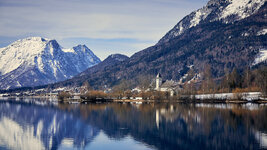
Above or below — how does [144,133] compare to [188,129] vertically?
below

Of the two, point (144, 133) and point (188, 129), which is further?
point (188, 129)

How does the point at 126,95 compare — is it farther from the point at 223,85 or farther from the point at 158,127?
the point at 158,127

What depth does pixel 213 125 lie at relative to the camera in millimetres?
73062

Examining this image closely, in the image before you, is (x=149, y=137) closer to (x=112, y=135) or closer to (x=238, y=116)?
(x=112, y=135)

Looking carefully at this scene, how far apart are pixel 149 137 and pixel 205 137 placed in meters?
9.40

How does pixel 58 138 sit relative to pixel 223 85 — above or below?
below

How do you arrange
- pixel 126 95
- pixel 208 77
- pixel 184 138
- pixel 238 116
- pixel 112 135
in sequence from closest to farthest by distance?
1. pixel 184 138
2. pixel 112 135
3. pixel 238 116
4. pixel 208 77
5. pixel 126 95

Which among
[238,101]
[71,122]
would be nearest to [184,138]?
[71,122]

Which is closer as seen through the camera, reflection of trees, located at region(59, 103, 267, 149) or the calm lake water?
the calm lake water

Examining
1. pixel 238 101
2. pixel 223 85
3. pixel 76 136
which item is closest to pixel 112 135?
pixel 76 136

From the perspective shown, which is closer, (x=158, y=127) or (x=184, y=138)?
Answer: (x=184, y=138)

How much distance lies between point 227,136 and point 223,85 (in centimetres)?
10467

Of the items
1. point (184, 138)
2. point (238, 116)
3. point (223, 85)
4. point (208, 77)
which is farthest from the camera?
point (208, 77)

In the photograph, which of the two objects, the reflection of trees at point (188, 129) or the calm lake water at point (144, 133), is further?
the reflection of trees at point (188, 129)
